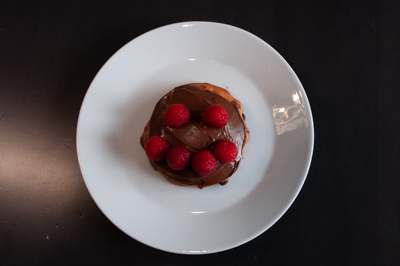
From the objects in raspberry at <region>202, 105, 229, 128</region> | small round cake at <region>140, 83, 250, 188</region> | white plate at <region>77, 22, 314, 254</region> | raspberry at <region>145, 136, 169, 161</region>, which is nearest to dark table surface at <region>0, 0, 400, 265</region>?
white plate at <region>77, 22, 314, 254</region>

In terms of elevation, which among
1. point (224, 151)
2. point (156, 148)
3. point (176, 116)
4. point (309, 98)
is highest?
point (309, 98)

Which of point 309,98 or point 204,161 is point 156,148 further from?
point 309,98

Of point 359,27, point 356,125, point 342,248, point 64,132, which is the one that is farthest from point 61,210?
point 359,27

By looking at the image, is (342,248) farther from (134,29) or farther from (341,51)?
(134,29)

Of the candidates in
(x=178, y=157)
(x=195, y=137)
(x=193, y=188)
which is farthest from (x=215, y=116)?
(x=193, y=188)

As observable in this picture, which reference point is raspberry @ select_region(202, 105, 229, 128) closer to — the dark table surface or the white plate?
the white plate

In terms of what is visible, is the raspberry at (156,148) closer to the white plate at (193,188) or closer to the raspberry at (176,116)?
the raspberry at (176,116)
